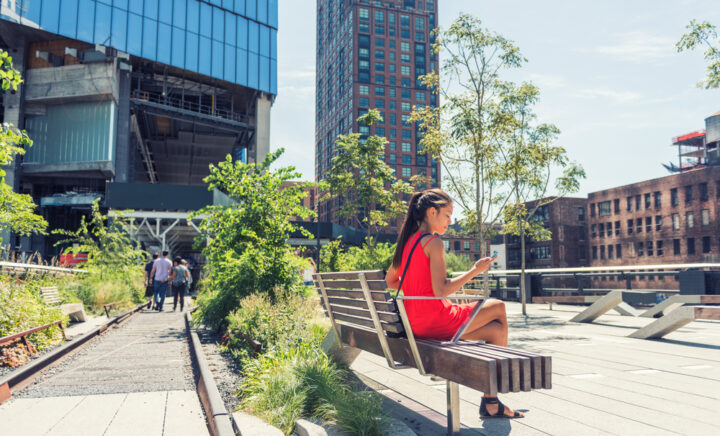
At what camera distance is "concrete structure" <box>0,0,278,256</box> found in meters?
37.2

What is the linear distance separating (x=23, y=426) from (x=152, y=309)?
15054mm

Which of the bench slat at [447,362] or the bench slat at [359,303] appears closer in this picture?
the bench slat at [447,362]

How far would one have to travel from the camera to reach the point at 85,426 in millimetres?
4188

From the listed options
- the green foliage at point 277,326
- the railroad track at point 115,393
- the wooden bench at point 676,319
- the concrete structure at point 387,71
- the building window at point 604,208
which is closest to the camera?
the railroad track at point 115,393

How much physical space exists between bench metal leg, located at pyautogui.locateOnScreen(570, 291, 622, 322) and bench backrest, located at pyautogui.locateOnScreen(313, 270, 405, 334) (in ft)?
25.1

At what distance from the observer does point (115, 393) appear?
5371mm

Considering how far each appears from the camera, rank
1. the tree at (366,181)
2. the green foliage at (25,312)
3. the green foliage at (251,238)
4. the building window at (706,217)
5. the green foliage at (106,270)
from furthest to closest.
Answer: the building window at (706,217) → the tree at (366,181) → the green foliage at (106,270) → the green foliage at (251,238) → the green foliage at (25,312)

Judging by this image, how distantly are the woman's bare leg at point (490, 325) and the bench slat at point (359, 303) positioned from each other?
2.01 feet

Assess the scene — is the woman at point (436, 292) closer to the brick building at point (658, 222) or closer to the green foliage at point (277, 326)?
the green foliage at point (277, 326)

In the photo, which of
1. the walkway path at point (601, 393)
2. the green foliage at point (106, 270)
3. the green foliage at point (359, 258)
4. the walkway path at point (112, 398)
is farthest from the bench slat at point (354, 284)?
the green foliage at point (359, 258)

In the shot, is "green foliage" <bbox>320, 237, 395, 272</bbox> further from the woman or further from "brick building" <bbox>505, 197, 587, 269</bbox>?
"brick building" <bbox>505, 197, 587, 269</bbox>

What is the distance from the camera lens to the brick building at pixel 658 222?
56.2m

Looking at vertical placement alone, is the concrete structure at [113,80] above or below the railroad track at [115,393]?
above

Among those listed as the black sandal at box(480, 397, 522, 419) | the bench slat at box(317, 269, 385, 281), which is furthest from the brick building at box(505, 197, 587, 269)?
the black sandal at box(480, 397, 522, 419)
